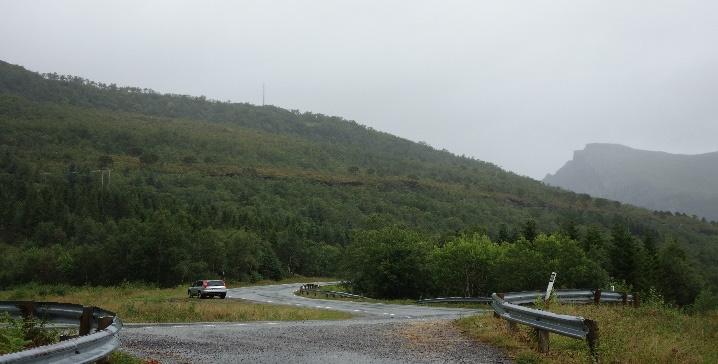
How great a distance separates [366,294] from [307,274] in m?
70.0

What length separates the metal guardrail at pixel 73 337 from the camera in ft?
19.2

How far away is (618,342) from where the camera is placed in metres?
9.29

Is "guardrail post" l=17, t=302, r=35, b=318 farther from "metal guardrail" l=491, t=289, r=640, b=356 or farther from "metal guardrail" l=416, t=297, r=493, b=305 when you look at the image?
"metal guardrail" l=416, t=297, r=493, b=305

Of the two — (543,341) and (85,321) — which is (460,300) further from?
(85,321)

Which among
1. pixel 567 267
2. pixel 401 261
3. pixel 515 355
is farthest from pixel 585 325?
pixel 567 267

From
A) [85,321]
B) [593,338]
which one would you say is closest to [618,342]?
[593,338]

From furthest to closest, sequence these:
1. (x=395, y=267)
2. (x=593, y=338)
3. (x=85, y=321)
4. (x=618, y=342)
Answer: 1. (x=395, y=267)
2. (x=85, y=321)
3. (x=618, y=342)
4. (x=593, y=338)

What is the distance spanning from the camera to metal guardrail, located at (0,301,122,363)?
5.84 meters

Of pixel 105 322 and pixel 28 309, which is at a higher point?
pixel 105 322

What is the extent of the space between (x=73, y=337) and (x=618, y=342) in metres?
8.52

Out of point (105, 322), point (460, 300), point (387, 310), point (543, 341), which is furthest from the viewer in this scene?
point (460, 300)

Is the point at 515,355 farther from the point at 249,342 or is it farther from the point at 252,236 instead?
the point at 252,236

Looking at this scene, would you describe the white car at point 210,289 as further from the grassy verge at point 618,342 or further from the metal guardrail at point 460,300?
the grassy verge at point 618,342

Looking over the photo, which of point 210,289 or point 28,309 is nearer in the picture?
point 28,309
